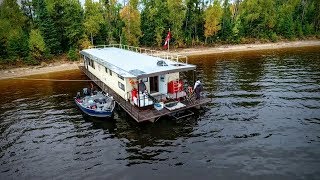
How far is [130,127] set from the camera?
2178 centimetres

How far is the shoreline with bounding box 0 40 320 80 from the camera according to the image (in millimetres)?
45625

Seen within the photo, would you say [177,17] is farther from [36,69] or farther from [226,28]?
[36,69]

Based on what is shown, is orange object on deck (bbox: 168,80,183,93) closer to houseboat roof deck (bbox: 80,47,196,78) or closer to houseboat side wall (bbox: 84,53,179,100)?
houseboat side wall (bbox: 84,53,179,100)

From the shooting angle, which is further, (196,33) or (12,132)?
(196,33)

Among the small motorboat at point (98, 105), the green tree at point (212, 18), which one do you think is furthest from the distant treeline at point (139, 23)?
the small motorboat at point (98, 105)

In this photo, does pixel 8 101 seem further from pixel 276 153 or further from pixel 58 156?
pixel 276 153

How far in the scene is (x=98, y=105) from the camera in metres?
24.0

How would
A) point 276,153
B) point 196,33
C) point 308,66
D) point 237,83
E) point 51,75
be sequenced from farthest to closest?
point 196,33
point 51,75
point 308,66
point 237,83
point 276,153

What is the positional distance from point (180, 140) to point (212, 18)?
181ft

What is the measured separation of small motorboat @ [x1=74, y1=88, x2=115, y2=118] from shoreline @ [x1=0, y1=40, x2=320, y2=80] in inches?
967

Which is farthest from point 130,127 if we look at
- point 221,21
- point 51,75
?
point 221,21

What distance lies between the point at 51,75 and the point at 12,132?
2419cm

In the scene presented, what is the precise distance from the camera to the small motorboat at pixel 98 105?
22984 mm

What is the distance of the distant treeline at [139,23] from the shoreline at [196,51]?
288 cm
